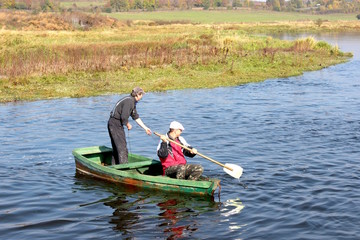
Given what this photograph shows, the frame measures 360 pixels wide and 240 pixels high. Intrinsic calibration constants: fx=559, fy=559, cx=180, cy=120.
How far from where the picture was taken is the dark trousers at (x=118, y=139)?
13267mm

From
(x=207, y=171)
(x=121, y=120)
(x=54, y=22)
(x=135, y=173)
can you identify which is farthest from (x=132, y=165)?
(x=54, y=22)

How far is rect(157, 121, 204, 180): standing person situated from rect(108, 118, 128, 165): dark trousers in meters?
1.51

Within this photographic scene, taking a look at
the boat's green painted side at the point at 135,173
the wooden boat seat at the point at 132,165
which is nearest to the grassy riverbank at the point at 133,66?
the boat's green painted side at the point at 135,173

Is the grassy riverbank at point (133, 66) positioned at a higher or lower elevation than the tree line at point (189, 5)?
lower

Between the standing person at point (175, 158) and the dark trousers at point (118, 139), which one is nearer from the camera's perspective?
the standing person at point (175, 158)

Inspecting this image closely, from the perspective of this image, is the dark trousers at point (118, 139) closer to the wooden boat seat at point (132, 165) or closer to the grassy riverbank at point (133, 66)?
the wooden boat seat at point (132, 165)

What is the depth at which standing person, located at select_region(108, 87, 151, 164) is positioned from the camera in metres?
13.0

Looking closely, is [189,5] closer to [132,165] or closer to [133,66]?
[133,66]

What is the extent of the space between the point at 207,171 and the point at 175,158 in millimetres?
2255

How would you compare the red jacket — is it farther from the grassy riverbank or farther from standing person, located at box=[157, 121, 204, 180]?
the grassy riverbank

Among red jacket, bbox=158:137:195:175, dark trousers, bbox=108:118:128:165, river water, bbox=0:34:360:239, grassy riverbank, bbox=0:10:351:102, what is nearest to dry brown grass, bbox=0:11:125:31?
grassy riverbank, bbox=0:10:351:102

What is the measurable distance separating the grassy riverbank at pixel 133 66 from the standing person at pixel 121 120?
11.6 meters

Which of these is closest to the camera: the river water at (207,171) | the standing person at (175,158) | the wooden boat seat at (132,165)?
the river water at (207,171)

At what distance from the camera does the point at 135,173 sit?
12398 mm
